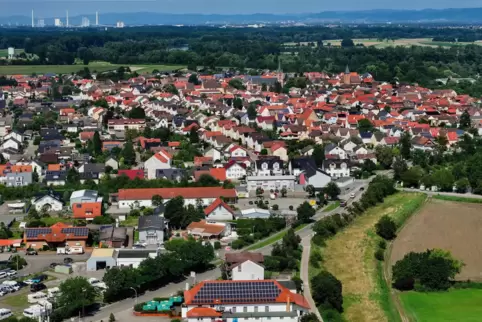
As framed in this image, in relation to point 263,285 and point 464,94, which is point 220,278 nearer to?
point 263,285

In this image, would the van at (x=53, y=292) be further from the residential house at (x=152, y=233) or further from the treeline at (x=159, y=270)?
the residential house at (x=152, y=233)

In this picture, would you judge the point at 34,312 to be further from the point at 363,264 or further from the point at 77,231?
the point at 363,264

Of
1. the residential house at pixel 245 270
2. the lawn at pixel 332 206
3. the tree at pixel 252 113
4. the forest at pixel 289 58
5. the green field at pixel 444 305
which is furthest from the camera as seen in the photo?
the forest at pixel 289 58

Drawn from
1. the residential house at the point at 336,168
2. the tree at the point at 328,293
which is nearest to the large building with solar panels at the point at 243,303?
the tree at the point at 328,293

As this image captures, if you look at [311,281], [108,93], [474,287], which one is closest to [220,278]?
[311,281]

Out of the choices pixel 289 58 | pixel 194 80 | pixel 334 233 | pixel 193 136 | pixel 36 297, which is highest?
pixel 289 58

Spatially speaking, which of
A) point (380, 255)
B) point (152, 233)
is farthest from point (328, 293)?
point (152, 233)

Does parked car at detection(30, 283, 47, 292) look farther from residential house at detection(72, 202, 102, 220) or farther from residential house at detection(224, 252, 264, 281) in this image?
residential house at detection(72, 202, 102, 220)
